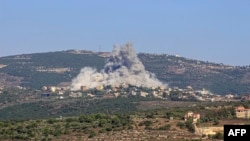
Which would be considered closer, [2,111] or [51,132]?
[51,132]

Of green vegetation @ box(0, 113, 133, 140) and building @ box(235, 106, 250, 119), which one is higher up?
building @ box(235, 106, 250, 119)

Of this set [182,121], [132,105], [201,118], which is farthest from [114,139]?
[132,105]

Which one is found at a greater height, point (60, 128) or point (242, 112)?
point (242, 112)

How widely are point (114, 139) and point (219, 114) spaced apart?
121 ft

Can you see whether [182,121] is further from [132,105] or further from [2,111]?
[2,111]

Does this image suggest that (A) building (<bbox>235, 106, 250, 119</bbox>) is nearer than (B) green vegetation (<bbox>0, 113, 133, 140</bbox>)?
No

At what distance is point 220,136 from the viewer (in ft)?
289

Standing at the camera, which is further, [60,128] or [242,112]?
[242,112]

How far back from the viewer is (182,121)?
347ft

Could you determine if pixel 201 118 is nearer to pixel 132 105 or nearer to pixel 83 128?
pixel 83 128

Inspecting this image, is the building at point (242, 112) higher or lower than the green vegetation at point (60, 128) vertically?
higher

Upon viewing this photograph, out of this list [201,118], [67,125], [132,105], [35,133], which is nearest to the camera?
[35,133]

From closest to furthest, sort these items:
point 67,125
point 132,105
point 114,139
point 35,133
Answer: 1. point 114,139
2. point 35,133
3. point 67,125
4. point 132,105

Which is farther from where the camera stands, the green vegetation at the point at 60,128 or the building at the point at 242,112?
the building at the point at 242,112
